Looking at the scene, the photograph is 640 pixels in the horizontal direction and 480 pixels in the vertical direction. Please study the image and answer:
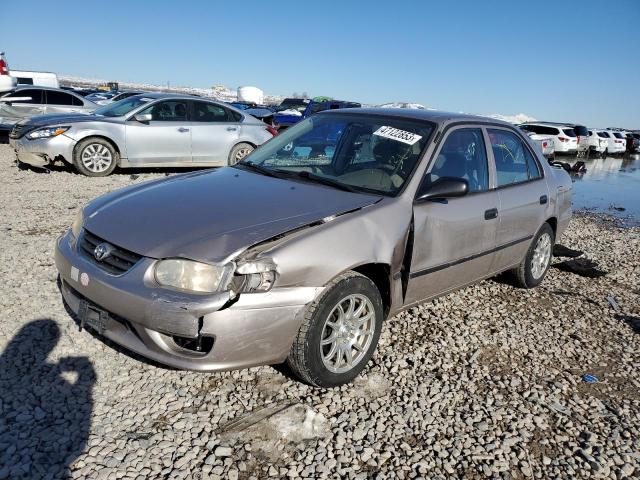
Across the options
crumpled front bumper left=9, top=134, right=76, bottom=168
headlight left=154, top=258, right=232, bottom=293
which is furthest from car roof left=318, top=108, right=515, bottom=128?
crumpled front bumper left=9, top=134, right=76, bottom=168

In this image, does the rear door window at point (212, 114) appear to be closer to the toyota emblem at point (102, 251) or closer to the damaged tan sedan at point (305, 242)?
the damaged tan sedan at point (305, 242)

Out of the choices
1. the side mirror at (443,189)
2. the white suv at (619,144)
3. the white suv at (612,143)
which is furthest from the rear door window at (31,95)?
the white suv at (619,144)

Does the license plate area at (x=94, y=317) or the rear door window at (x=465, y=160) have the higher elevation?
the rear door window at (x=465, y=160)

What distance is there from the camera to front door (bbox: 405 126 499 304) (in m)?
3.21

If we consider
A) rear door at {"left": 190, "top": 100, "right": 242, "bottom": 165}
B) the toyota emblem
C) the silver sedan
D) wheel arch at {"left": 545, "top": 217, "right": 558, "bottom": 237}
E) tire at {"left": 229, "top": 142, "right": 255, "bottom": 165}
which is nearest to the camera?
the toyota emblem

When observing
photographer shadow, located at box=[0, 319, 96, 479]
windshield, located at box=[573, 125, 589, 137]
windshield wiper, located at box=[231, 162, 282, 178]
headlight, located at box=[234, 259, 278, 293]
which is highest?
windshield, located at box=[573, 125, 589, 137]

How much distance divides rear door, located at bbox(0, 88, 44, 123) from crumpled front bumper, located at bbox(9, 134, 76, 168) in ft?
14.9

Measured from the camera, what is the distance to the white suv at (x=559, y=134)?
22938mm

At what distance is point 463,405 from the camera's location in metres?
2.85

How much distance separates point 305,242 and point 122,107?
817 centimetres

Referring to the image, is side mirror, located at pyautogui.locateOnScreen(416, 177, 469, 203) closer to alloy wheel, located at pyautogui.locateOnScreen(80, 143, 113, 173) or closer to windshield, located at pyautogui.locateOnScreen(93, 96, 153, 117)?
alloy wheel, located at pyautogui.locateOnScreen(80, 143, 113, 173)

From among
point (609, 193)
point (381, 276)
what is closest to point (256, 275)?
point (381, 276)

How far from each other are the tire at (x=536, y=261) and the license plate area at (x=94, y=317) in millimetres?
3641

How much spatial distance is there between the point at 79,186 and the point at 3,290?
4683 millimetres
